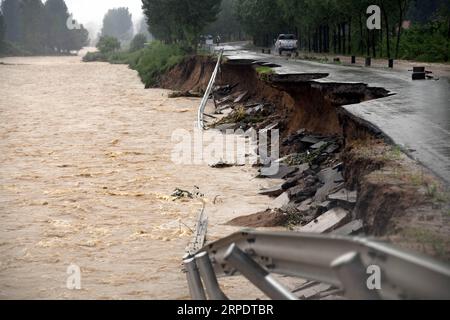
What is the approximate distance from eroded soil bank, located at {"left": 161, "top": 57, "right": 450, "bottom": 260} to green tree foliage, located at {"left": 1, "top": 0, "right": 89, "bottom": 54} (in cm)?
11465

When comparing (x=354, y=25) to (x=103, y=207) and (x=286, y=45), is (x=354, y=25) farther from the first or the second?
(x=103, y=207)

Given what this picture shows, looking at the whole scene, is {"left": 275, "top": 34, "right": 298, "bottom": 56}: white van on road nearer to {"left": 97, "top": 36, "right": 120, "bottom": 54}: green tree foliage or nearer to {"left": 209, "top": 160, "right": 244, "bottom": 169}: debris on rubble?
{"left": 209, "top": 160, "right": 244, "bottom": 169}: debris on rubble

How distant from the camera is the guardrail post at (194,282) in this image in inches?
167

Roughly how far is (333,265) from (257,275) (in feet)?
1.97

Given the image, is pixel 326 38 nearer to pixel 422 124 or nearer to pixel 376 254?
pixel 422 124

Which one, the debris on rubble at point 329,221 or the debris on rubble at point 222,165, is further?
the debris on rubble at point 222,165

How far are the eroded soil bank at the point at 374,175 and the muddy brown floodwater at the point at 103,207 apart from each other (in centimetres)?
182

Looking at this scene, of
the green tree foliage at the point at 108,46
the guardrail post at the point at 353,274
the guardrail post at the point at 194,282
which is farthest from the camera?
the green tree foliage at the point at 108,46

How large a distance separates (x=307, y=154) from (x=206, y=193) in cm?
313

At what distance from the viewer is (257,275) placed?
10.9ft

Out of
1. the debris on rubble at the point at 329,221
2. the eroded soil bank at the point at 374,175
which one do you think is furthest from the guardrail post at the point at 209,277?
the debris on rubble at the point at 329,221

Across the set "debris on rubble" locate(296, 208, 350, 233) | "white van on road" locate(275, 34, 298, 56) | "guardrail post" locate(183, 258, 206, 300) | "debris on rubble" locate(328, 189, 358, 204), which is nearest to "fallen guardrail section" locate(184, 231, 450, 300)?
"guardrail post" locate(183, 258, 206, 300)

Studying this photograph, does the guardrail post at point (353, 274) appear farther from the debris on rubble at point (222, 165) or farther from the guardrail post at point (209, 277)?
the debris on rubble at point (222, 165)

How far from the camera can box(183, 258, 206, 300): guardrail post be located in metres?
4.24
